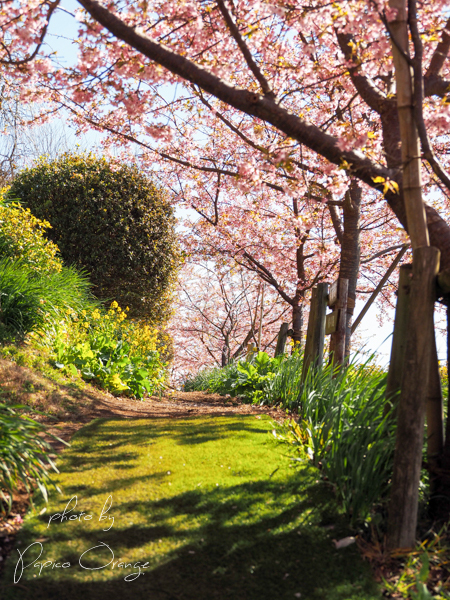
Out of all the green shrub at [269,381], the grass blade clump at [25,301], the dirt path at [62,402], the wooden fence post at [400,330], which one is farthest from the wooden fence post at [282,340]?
the wooden fence post at [400,330]

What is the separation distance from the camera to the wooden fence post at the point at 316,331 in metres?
4.76

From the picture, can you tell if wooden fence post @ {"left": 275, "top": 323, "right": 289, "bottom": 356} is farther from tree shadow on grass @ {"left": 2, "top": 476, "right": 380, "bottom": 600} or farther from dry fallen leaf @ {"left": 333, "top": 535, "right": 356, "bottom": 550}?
dry fallen leaf @ {"left": 333, "top": 535, "right": 356, "bottom": 550}

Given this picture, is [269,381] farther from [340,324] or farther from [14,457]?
[14,457]

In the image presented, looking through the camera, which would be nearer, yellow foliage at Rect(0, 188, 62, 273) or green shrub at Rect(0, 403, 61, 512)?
green shrub at Rect(0, 403, 61, 512)

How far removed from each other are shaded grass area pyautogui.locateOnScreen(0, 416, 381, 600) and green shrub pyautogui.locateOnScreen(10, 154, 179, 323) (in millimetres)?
6699

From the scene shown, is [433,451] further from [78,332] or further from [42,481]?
[78,332]

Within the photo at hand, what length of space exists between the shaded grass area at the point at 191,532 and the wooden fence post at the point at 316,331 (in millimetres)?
1657

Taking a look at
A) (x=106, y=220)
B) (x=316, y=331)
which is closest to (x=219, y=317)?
(x=106, y=220)

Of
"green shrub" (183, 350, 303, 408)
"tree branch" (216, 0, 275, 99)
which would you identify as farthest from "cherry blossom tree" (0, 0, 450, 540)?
"green shrub" (183, 350, 303, 408)

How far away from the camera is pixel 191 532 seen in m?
2.27

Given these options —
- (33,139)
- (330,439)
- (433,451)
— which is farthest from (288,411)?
(33,139)

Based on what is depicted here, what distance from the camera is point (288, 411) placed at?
4.67 metres

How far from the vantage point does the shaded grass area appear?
1.94 m

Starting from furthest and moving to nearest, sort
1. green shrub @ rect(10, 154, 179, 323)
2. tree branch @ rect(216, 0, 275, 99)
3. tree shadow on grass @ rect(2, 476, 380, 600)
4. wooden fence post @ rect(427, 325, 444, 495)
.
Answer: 1. green shrub @ rect(10, 154, 179, 323)
2. tree branch @ rect(216, 0, 275, 99)
3. wooden fence post @ rect(427, 325, 444, 495)
4. tree shadow on grass @ rect(2, 476, 380, 600)
